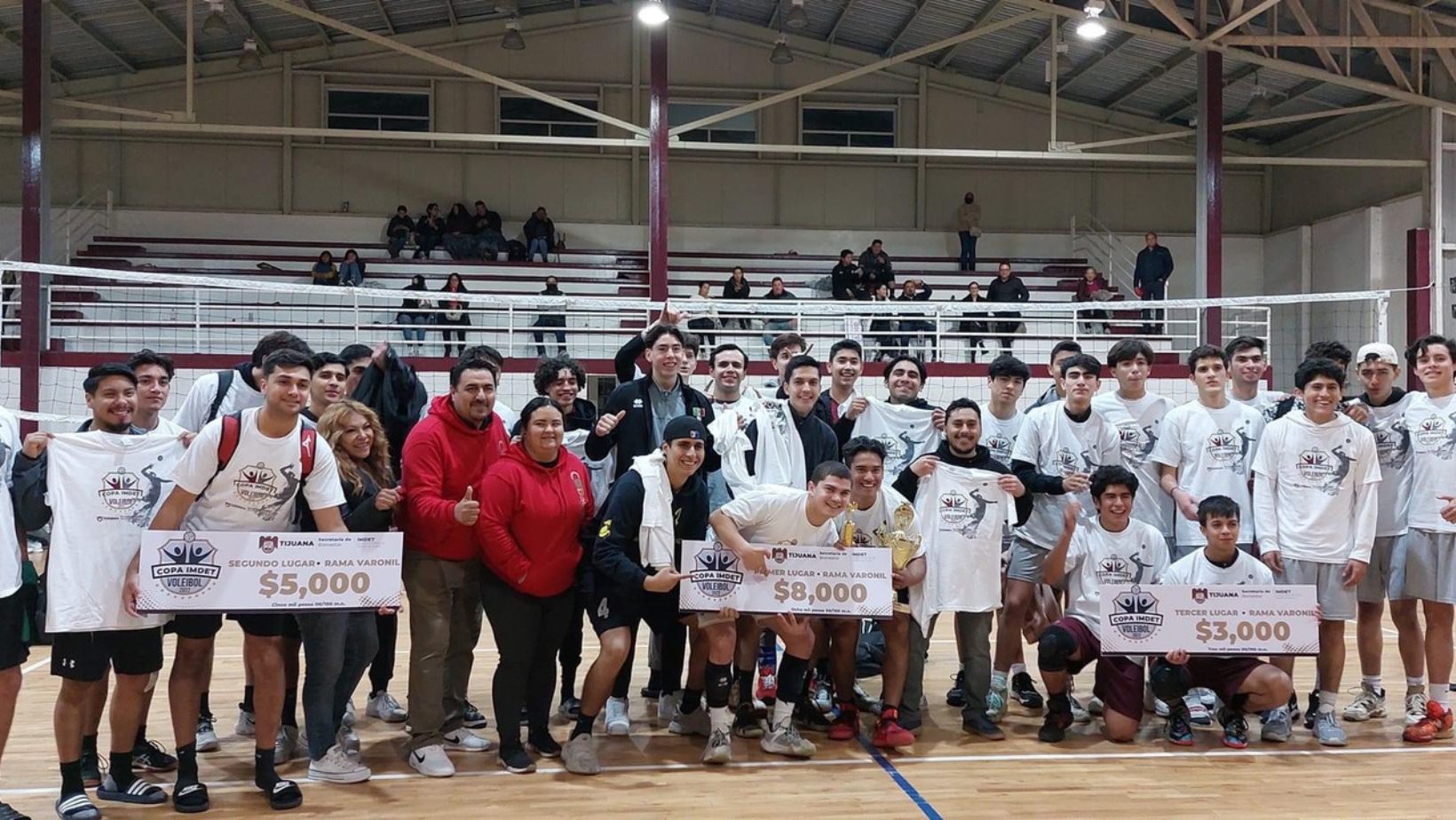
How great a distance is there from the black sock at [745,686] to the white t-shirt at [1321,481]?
2895 mm

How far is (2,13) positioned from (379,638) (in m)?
16.1

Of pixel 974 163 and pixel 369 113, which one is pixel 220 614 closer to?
pixel 369 113

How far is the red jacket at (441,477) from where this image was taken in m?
5.21

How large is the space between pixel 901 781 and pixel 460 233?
56.1 feet

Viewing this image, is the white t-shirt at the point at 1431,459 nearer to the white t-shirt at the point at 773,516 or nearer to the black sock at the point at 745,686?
the white t-shirt at the point at 773,516

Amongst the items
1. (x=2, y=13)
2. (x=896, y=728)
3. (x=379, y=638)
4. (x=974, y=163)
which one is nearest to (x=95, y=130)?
(x=2, y=13)

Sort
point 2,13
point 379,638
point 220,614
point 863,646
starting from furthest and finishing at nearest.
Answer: point 2,13 < point 863,646 < point 379,638 < point 220,614

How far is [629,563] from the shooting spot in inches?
208

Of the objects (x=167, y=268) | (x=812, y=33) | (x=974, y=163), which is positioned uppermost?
(x=812, y=33)

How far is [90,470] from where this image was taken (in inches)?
184

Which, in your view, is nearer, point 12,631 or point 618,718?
point 12,631

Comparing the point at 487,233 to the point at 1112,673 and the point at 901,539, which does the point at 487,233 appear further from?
the point at 1112,673

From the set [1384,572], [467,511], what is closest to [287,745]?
[467,511]

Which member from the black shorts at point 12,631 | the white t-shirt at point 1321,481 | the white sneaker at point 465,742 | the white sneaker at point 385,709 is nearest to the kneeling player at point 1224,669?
the white t-shirt at point 1321,481
